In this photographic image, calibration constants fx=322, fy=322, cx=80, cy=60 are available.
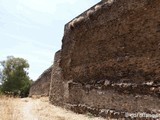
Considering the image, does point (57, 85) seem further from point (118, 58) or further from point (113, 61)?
point (118, 58)

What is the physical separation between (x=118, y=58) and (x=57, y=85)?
617 cm

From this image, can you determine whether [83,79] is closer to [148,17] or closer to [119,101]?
[119,101]

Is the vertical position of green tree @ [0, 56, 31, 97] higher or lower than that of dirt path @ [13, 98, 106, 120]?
higher

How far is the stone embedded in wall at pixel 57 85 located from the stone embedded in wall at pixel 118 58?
1.10 meters

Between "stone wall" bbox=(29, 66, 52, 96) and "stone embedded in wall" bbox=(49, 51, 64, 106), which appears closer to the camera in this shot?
"stone embedded in wall" bbox=(49, 51, 64, 106)

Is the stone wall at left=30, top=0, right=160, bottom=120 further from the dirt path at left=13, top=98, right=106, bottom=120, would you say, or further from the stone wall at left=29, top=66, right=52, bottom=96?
the stone wall at left=29, top=66, right=52, bottom=96

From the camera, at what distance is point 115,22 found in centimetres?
1290

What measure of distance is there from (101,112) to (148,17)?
4134mm

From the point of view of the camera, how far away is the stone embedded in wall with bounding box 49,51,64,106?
17.0 m

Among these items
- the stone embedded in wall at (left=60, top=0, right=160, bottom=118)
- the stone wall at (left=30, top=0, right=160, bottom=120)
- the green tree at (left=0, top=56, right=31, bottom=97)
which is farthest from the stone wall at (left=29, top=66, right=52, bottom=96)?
the green tree at (left=0, top=56, right=31, bottom=97)

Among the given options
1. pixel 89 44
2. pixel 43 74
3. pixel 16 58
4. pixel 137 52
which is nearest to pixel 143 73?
pixel 137 52

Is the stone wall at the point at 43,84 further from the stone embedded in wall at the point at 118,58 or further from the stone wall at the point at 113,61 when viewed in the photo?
the stone embedded in wall at the point at 118,58

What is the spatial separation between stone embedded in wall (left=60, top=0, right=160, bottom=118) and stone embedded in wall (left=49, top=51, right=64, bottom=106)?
3.61 feet

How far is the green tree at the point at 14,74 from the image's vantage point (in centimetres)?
4772
